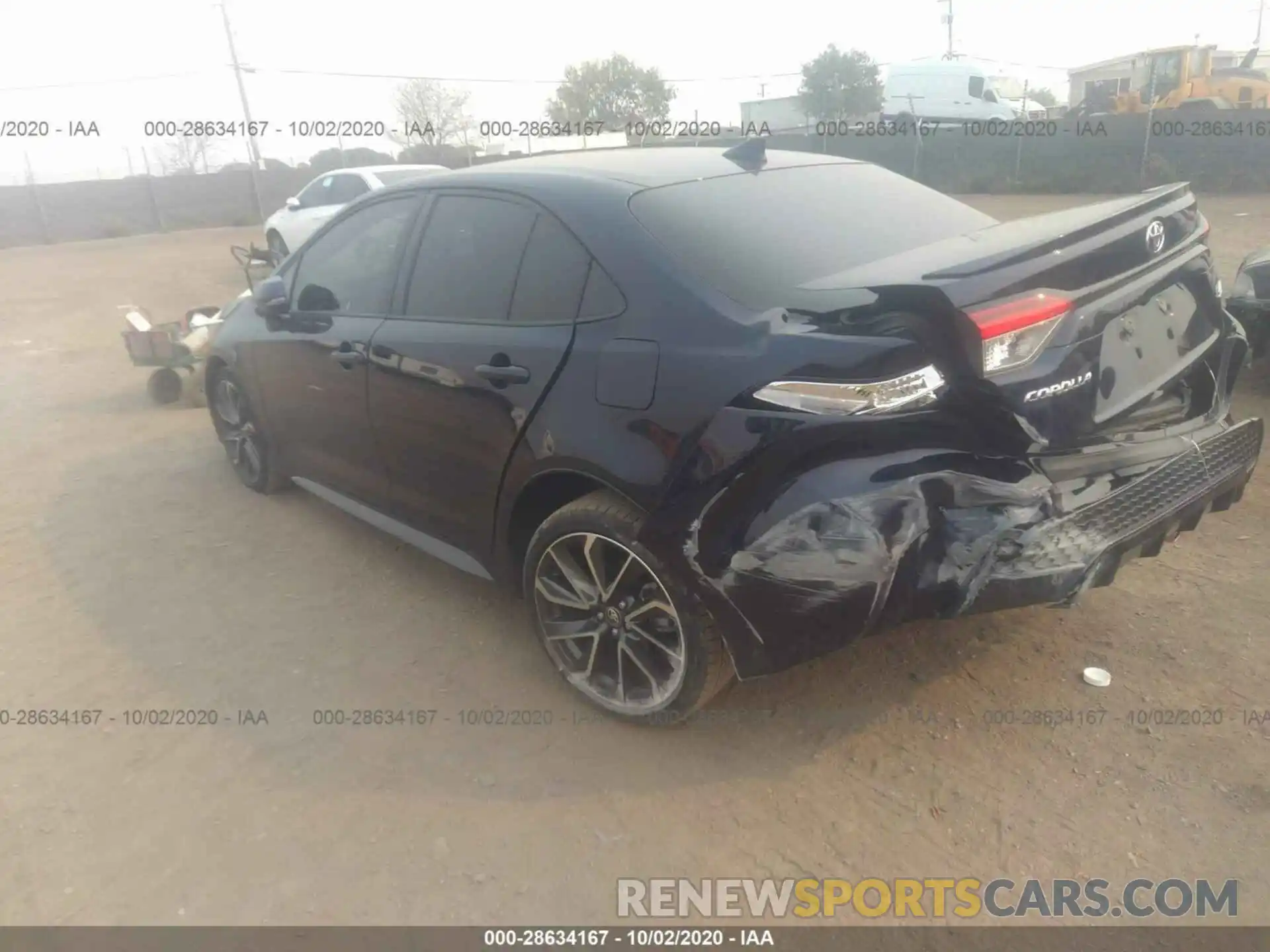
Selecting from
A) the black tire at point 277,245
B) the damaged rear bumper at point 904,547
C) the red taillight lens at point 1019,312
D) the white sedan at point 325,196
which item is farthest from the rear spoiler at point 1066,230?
the black tire at point 277,245

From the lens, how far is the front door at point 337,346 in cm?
364

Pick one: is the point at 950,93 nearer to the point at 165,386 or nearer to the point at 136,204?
the point at 136,204

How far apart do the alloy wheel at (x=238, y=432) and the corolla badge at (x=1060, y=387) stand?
3.80 m

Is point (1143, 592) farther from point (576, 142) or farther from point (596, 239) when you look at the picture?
point (576, 142)

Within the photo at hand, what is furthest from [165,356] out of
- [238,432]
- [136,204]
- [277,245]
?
[136,204]

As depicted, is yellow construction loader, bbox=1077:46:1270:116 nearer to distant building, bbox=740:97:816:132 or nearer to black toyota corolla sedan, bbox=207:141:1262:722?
distant building, bbox=740:97:816:132

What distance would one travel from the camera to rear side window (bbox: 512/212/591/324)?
2855 mm

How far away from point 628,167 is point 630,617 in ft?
5.25

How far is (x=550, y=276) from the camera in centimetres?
295

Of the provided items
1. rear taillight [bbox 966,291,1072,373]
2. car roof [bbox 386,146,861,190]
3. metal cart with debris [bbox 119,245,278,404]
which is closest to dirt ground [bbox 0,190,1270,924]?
rear taillight [bbox 966,291,1072,373]

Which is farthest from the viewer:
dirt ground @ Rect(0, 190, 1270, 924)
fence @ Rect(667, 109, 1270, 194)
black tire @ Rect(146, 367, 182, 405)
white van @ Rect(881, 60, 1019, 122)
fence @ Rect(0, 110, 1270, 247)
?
white van @ Rect(881, 60, 1019, 122)

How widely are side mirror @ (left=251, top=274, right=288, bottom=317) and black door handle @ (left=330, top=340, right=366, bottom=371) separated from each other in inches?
23.7

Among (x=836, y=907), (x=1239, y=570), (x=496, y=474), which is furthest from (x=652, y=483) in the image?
(x=1239, y=570)

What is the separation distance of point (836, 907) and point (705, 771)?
1.90ft
